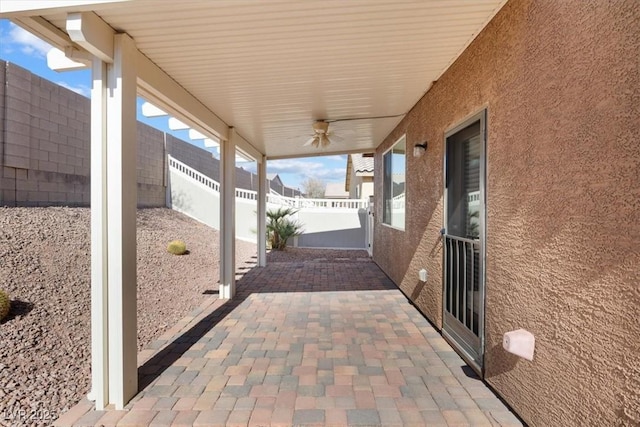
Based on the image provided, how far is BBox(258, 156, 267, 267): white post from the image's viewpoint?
852 centimetres

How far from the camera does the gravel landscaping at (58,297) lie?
287 centimetres

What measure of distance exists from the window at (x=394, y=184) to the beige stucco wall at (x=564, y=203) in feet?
9.92

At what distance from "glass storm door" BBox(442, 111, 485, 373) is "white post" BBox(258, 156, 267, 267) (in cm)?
542

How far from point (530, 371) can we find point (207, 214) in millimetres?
12887

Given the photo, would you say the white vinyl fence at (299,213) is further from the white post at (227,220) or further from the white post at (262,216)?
the white post at (227,220)

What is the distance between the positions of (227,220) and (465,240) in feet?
12.4

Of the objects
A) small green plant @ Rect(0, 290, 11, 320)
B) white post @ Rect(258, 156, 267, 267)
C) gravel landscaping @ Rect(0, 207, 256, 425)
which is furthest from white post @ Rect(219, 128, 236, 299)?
white post @ Rect(258, 156, 267, 267)

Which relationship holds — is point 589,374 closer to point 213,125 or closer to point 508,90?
point 508,90

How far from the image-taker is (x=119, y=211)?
8.64ft

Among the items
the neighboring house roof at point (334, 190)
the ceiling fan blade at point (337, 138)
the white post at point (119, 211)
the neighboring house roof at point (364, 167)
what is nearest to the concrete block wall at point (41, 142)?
the white post at point (119, 211)

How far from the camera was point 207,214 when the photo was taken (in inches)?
537

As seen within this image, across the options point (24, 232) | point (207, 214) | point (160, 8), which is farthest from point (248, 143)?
point (207, 214)

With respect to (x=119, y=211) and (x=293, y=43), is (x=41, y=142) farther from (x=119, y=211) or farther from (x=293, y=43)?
(x=293, y=43)

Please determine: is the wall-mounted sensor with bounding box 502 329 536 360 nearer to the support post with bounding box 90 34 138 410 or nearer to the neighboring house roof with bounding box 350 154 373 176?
the support post with bounding box 90 34 138 410
